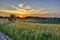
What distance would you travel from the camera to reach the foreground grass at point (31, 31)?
164cm

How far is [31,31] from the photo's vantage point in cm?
169

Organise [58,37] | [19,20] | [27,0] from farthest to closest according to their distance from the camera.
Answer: [27,0]
[19,20]
[58,37]

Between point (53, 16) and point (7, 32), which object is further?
point (53, 16)

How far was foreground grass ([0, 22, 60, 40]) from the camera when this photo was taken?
5.40ft

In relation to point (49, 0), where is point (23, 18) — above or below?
below

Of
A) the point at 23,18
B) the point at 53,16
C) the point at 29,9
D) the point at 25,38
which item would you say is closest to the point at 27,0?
the point at 29,9

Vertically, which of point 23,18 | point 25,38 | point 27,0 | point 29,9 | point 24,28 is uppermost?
point 27,0

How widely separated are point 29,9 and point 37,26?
30 cm

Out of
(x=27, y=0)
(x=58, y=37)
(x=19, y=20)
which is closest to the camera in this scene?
(x=58, y=37)

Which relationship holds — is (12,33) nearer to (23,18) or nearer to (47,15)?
(23,18)

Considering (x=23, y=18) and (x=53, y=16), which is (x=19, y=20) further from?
(x=53, y=16)

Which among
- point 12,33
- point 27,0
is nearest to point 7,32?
point 12,33

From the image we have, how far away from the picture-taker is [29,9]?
1.90 metres

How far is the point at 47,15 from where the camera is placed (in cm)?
185
